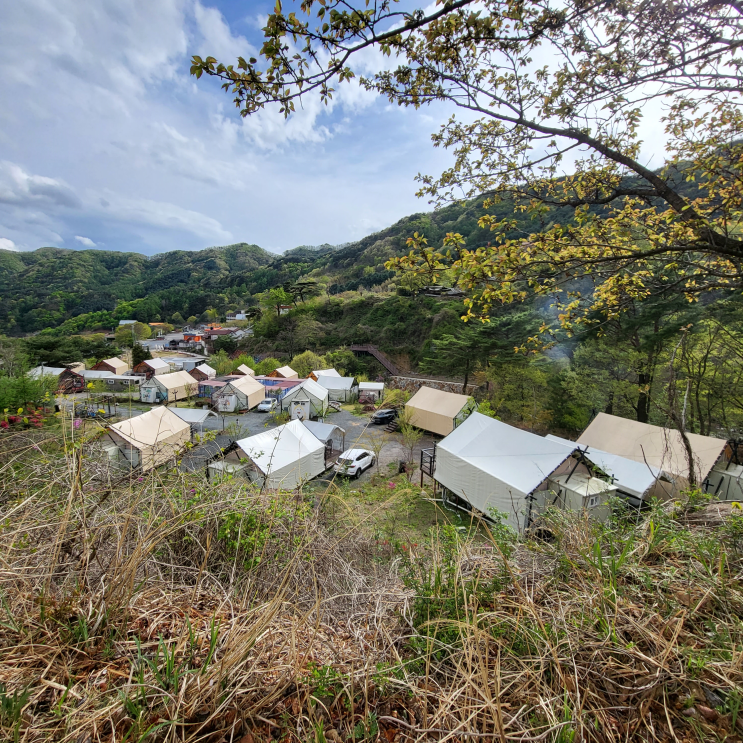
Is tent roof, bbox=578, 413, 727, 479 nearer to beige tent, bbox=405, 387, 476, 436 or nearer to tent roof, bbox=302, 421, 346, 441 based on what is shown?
beige tent, bbox=405, 387, 476, 436

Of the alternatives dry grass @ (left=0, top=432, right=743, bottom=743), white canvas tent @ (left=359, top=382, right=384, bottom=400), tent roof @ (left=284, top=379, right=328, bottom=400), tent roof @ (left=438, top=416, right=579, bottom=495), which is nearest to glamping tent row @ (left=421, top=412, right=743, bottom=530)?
tent roof @ (left=438, top=416, right=579, bottom=495)

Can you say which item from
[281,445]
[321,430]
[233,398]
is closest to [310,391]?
[233,398]

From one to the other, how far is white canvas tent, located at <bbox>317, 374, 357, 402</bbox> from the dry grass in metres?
25.1

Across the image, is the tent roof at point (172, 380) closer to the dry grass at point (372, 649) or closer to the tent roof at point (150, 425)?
the tent roof at point (150, 425)

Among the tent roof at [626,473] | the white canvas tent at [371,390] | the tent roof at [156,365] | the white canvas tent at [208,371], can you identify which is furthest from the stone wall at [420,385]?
the tent roof at [156,365]

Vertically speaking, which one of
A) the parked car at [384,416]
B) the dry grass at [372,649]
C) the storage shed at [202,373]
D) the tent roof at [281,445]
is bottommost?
the parked car at [384,416]

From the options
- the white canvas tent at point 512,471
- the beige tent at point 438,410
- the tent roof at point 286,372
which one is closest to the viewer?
the white canvas tent at point 512,471

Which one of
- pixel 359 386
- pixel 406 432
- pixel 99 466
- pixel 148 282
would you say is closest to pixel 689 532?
pixel 99 466

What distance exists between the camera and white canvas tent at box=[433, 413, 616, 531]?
7.62m

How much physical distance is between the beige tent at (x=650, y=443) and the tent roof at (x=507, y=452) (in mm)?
2923

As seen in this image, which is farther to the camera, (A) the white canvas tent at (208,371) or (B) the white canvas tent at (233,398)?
(A) the white canvas tent at (208,371)

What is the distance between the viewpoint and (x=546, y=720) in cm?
126

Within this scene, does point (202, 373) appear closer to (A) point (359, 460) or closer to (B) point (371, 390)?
(B) point (371, 390)

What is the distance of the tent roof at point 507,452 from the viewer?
7.88 m
